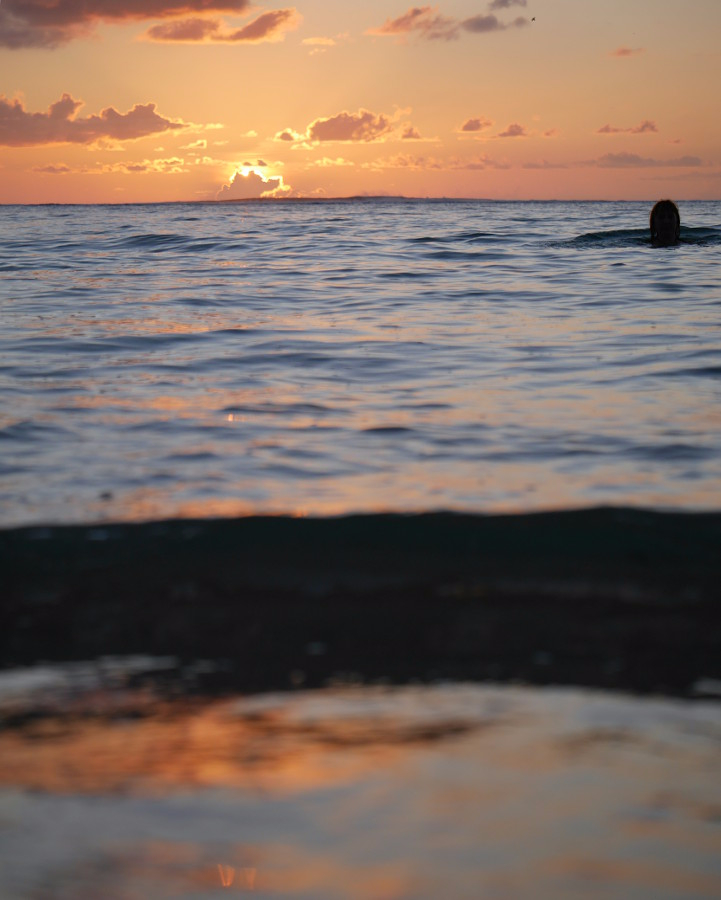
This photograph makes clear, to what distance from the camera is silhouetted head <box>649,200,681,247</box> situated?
60.8 ft

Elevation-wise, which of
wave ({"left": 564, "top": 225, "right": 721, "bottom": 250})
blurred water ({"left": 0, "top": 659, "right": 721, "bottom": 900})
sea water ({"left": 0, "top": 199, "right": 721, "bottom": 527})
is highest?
wave ({"left": 564, "top": 225, "right": 721, "bottom": 250})

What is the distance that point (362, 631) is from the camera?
2.41m

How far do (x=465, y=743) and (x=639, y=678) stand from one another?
1.81 ft

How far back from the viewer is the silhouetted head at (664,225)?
18.5 metres

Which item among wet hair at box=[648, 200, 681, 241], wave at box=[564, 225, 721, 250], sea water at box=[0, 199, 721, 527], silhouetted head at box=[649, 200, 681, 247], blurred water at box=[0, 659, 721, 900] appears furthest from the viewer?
wave at box=[564, 225, 721, 250]

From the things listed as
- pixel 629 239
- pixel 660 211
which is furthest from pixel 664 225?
pixel 629 239

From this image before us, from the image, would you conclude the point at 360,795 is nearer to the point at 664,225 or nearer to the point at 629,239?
the point at 664,225

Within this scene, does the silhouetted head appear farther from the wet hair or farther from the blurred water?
the blurred water

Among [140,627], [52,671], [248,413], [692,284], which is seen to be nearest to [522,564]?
[140,627]

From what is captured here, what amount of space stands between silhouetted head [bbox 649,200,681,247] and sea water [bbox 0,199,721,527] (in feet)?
25.6

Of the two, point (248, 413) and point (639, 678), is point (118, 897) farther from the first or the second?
point (248, 413)

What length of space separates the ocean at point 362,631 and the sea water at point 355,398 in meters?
0.03

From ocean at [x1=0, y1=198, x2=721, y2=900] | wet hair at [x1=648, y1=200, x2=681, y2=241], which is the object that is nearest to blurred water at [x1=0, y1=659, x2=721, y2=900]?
ocean at [x1=0, y1=198, x2=721, y2=900]

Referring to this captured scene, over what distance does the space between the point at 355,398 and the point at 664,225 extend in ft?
51.6
